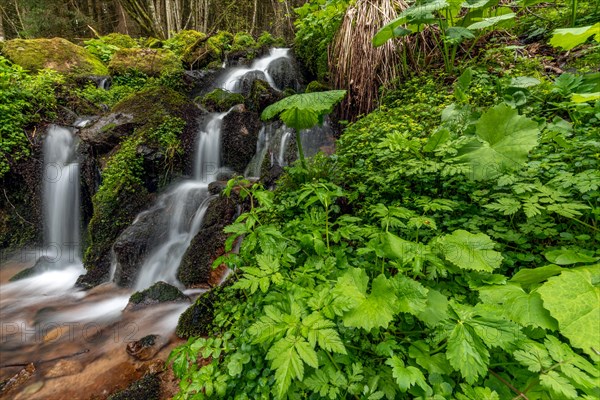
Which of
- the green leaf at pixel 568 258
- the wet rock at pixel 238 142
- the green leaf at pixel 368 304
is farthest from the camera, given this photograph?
the wet rock at pixel 238 142

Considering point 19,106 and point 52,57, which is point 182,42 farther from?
point 19,106

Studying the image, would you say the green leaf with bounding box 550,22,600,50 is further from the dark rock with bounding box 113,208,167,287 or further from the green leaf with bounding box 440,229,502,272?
the dark rock with bounding box 113,208,167,287

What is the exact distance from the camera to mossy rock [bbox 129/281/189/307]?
10.8ft

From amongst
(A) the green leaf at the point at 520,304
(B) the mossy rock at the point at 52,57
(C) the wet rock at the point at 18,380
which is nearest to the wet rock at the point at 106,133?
(B) the mossy rock at the point at 52,57

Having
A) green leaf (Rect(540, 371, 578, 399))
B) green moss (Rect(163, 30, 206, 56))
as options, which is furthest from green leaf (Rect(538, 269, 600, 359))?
green moss (Rect(163, 30, 206, 56))

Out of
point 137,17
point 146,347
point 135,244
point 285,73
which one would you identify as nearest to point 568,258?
point 146,347

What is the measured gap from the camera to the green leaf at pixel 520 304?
102 centimetres

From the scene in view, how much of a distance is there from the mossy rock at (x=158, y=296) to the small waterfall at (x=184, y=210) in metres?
0.34

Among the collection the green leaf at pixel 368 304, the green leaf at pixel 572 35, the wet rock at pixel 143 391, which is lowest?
the wet rock at pixel 143 391

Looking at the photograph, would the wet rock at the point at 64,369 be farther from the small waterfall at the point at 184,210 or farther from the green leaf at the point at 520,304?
the green leaf at the point at 520,304

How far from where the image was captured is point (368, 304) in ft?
3.63

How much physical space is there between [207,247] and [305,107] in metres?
2.26

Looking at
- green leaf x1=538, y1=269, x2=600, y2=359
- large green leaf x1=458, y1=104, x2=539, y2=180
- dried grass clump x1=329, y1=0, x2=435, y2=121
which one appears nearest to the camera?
green leaf x1=538, y1=269, x2=600, y2=359

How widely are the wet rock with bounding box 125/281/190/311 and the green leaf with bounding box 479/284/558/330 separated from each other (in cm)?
312
